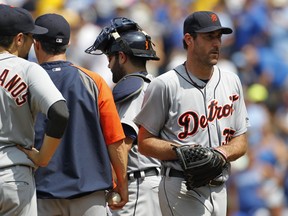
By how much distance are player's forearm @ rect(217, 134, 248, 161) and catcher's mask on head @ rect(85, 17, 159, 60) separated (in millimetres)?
1151

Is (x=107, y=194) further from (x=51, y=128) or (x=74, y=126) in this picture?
(x=51, y=128)

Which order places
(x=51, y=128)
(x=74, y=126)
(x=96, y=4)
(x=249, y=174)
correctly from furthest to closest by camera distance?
1. (x=96, y=4)
2. (x=249, y=174)
3. (x=74, y=126)
4. (x=51, y=128)

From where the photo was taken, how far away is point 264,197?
1266 cm

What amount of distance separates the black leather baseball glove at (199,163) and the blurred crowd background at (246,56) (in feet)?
19.6

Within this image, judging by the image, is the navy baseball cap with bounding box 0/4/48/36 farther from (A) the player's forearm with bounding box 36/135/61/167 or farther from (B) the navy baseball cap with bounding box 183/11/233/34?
(B) the navy baseball cap with bounding box 183/11/233/34

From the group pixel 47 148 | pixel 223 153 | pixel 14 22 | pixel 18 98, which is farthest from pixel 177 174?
pixel 14 22

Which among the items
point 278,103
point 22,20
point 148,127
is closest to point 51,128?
point 22,20

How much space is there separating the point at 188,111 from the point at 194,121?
8cm

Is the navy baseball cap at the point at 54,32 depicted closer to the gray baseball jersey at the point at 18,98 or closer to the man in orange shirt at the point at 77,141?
the man in orange shirt at the point at 77,141

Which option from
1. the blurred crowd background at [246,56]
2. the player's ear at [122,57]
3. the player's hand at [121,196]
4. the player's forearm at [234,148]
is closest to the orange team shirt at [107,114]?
the player's hand at [121,196]

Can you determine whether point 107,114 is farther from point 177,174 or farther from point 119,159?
point 177,174

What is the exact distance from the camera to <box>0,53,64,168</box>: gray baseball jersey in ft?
18.3

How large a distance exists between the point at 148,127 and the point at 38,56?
0.93 metres

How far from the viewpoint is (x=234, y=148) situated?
21.4 ft
